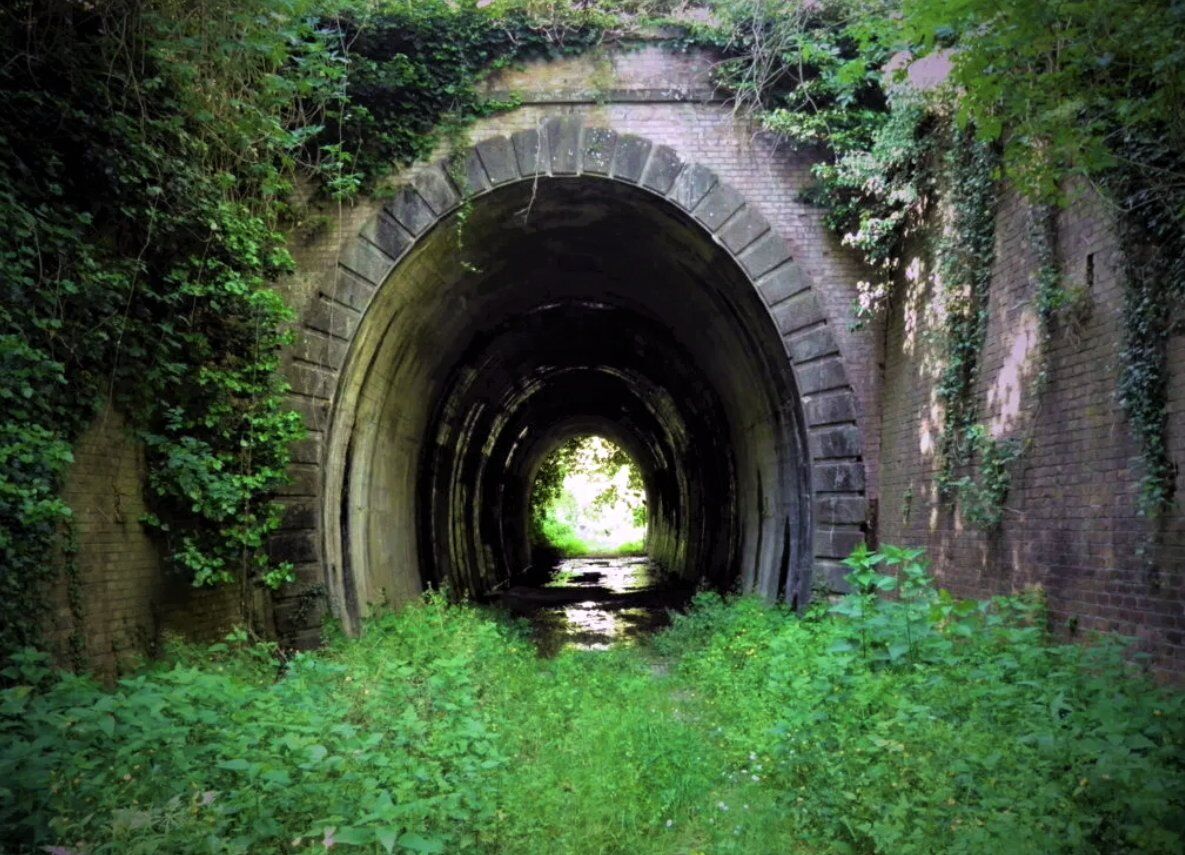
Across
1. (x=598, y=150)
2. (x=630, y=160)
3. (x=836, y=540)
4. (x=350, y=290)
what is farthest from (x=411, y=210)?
(x=836, y=540)

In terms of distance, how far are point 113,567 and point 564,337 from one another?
11.6m

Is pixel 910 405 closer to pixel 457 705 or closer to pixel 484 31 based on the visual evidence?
pixel 457 705

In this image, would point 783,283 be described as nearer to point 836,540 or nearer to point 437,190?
point 836,540

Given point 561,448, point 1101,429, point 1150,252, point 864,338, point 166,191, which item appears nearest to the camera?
point 1150,252

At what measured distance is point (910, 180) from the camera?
29.3 ft

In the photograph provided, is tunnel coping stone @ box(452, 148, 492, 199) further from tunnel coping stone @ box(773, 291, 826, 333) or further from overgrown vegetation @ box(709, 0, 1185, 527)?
tunnel coping stone @ box(773, 291, 826, 333)

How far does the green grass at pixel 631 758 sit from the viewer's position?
3.82 meters

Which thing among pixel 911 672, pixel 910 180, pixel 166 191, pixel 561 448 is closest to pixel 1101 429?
pixel 911 672

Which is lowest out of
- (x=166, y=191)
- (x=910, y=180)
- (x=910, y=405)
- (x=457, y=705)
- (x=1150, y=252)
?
(x=457, y=705)

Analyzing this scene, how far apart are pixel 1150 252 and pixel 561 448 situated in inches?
1208

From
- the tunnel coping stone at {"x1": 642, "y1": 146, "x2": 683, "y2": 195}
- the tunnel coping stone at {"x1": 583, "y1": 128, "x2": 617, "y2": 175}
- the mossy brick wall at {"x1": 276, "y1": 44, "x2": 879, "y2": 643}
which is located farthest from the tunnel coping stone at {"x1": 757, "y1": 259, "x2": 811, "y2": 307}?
the tunnel coping stone at {"x1": 583, "y1": 128, "x2": 617, "y2": 175}

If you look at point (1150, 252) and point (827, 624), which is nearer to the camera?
point (1150, 252)

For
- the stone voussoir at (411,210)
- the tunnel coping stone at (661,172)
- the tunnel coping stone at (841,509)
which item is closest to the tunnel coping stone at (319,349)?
the stone voussoir at (411,210)

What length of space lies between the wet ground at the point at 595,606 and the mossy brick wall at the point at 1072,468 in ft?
19.8
